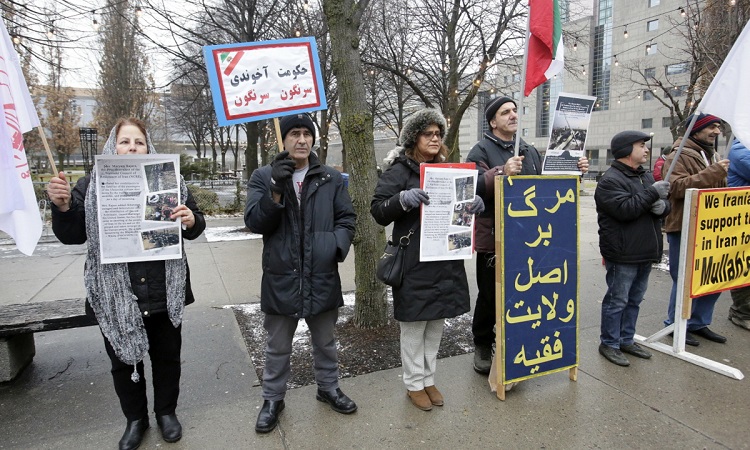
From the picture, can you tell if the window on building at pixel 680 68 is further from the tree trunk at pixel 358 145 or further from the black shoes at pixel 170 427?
the black shoes at pixel 170 427

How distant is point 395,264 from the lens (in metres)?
2.97

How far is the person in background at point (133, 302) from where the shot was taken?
8.33 feet

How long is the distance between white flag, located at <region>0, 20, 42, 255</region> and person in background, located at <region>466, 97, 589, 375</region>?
278cm

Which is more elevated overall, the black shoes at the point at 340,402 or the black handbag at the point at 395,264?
the black handbag at the point at 395,264

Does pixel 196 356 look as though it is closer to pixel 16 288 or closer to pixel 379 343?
pixel 379 343

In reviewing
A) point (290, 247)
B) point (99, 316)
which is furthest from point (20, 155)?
point (290, 247)

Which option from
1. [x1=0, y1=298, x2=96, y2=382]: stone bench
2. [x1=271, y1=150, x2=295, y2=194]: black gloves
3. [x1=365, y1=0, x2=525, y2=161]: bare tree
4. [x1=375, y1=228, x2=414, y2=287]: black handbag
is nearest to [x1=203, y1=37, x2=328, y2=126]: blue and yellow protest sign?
[x1=271, y1=150, x2=295, y2=194]: black gloves

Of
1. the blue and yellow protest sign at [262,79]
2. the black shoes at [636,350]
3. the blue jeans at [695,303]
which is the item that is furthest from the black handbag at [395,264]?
the blue jeans at [695,303]

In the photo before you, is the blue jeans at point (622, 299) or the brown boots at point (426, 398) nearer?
the brown boots at point (426, 398)

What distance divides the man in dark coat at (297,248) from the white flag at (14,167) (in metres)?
1.15

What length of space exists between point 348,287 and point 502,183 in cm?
351

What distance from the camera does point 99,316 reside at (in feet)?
8.40

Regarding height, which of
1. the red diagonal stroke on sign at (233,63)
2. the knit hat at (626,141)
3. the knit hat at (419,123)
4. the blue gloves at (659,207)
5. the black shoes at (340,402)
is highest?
the red diagonal stroke on sign at (233,63)

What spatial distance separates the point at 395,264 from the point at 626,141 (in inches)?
88.1
